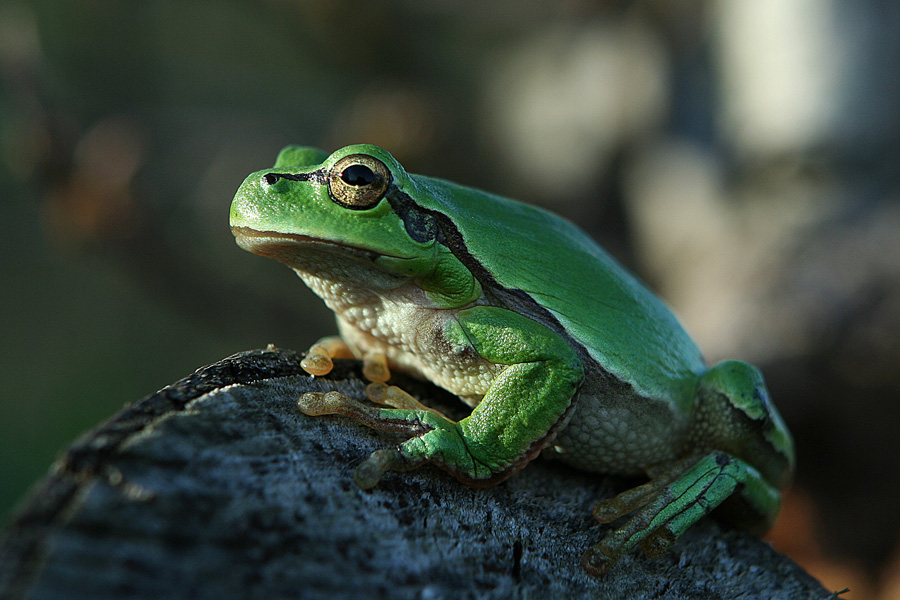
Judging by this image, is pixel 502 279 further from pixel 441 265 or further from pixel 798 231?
pixel 798 231

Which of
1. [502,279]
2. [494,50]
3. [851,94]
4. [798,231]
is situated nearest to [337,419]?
[502,279]

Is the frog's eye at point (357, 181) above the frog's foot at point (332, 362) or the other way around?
above

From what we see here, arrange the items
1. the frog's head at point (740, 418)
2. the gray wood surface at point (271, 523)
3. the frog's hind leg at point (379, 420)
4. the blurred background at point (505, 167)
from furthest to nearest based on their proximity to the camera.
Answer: the blurred background at point (505, 167) < the frog's head at point (740, 418) < the frog's hind leg at point (379, 420) < the gray wood surface at point (271, 523)

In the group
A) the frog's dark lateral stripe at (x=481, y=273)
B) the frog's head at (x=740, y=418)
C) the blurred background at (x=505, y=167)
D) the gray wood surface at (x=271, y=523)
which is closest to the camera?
the gray wood surface at (x=271, y=523)

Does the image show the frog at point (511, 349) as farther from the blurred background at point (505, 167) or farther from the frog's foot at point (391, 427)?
the blurred background at point (505, 167)

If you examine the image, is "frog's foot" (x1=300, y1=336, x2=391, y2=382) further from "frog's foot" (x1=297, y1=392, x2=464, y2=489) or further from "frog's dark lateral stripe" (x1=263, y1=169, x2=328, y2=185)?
"frog's dark lateral stripe" (x1=263, y1=169, x2=328, y2=185)

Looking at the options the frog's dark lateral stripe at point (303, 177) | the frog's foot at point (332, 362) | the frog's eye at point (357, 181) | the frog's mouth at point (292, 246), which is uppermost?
the frog's dark lateral stripe at point (303, 177)

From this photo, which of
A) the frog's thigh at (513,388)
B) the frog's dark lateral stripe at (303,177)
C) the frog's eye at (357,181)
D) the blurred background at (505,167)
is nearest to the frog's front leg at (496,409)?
the frog's thigh at (513,388)

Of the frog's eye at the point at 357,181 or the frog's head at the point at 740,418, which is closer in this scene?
the frog's eye at the point at 357,181
